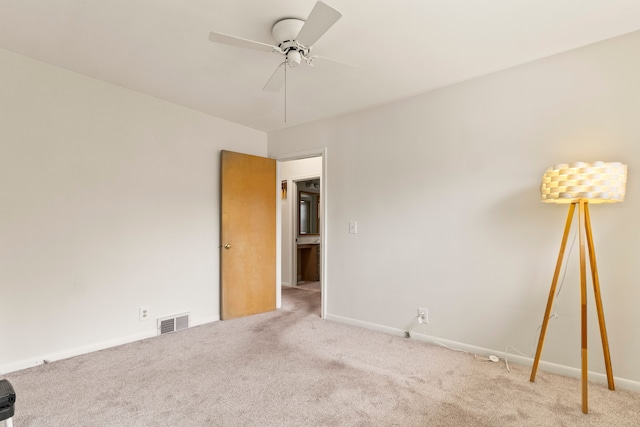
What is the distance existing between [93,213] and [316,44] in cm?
234

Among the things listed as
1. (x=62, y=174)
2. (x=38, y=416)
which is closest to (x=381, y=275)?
(x=38, y=416)

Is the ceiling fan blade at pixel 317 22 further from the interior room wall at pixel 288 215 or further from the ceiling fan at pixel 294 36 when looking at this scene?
the interior room wall at pixel 288 215

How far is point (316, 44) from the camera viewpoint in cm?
225

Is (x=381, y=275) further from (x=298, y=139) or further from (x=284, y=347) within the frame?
(x=298, y=139)


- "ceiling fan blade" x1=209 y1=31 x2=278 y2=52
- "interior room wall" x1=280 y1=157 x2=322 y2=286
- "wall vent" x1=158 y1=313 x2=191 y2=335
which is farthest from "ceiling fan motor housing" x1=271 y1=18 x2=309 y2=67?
"interior room wall" x1=280 y1=157 x2=322 y2=286

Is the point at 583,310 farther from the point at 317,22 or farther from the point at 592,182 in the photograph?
the point at 317,22

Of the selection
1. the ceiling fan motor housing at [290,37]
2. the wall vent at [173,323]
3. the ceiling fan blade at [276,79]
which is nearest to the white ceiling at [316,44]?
the ceiling fan motor housing at [290,37]

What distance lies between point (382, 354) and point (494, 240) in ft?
4.35

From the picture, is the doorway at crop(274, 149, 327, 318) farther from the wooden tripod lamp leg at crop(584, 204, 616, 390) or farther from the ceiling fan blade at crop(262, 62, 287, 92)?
the wooden tripod lamp leg at crop(584, 204, 616, 390)

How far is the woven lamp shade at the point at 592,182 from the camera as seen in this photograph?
1.93 metres

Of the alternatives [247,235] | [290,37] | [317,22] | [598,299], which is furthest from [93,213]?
[598,299]

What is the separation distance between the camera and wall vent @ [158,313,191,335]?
3.21 meters

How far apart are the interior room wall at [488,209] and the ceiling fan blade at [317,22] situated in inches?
63.7

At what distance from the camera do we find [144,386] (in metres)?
2.15
